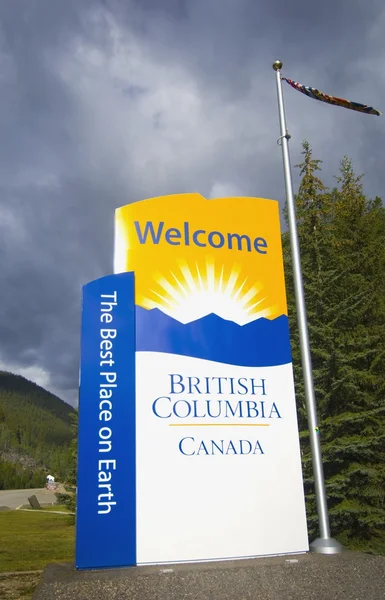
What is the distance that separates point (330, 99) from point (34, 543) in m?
17.0

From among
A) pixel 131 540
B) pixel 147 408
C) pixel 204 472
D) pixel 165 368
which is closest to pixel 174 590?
pixel 131 540

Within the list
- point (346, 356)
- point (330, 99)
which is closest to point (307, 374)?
point (330, 99)

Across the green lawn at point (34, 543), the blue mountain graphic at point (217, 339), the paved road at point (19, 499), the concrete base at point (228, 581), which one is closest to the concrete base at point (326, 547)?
the concrete base at point (228, 581)

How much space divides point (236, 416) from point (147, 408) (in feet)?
3.72

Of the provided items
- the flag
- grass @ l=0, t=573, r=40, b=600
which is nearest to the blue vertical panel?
grass @ l=0, t=573, r=40, b=600

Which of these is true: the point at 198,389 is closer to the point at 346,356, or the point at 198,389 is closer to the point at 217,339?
the point at 217,339

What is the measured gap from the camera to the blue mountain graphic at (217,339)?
604 cm

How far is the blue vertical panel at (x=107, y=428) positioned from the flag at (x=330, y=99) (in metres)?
4.83

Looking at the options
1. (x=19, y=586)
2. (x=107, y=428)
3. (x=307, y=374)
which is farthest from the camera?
(x=19, y=586)

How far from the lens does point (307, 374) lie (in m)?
6.73

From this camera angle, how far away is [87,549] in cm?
520

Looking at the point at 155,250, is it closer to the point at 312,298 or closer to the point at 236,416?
the point at 236,416

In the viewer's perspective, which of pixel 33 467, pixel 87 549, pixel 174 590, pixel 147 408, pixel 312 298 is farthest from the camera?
pixel 33 467

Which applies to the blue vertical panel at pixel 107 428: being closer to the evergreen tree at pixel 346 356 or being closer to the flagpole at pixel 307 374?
the flagpole at pixel 307 374
